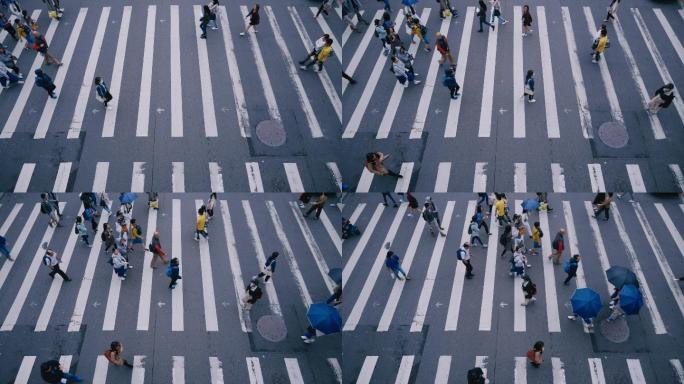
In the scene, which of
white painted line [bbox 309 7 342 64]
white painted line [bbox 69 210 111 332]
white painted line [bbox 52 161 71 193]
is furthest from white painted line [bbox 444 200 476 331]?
white painted line [bbox 52 161 71 193]

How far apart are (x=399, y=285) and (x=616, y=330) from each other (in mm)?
6255

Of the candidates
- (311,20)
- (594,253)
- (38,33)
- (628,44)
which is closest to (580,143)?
(594,253)

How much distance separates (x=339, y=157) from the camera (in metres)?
24.4

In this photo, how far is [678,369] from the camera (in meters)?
19.5

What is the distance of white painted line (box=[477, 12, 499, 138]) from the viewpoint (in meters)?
24.7

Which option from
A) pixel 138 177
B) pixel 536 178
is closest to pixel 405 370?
pixel 536 178

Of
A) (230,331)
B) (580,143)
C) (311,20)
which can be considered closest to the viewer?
(230,331)

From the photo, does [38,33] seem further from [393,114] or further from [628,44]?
[628,44]

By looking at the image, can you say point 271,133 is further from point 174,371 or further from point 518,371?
point 518,371

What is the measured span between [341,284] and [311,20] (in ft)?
37.6

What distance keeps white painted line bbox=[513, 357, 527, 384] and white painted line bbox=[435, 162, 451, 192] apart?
614 centimetres

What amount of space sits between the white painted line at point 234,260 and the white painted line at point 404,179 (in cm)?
550

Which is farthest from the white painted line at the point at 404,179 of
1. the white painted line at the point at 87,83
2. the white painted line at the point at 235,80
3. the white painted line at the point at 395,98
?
A: the white painted line at the point at 87,83

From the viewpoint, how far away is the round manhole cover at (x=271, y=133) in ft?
79.7
